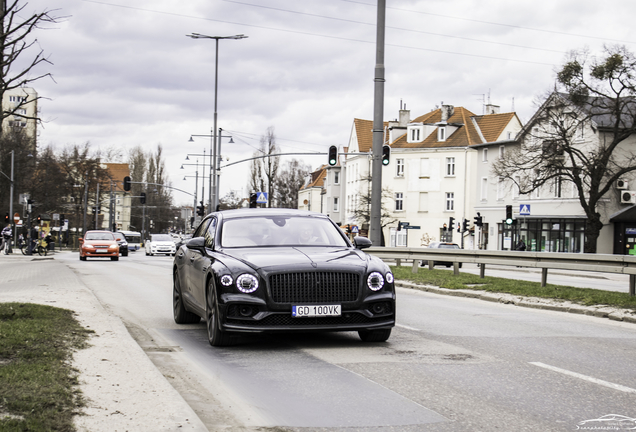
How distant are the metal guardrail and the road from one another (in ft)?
13.3

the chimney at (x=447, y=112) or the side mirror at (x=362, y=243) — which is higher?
the chimney at (x=447, y=112)

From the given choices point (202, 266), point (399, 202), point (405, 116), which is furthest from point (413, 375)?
point (405, 116)

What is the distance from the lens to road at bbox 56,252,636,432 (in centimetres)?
555

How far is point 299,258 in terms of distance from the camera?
28.9 ft

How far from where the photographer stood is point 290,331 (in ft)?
28.0

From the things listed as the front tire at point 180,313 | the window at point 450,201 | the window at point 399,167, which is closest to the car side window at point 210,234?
the front tire at point 180,313

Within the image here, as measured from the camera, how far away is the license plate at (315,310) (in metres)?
8.46

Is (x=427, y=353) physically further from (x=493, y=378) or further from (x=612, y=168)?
(x=612, y=168)

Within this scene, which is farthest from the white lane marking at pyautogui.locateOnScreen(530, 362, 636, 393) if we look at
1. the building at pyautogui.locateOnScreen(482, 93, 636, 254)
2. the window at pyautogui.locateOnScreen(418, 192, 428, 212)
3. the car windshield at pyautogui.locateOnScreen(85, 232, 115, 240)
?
the window at pyautogui.locateOnScreen(418, 192, 428, 212)

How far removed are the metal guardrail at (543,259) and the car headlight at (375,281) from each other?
8.18m

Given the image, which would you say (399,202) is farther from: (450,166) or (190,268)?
(190,268)

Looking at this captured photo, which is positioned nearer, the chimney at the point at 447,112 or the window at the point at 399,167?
the chimney at the point at 447,112

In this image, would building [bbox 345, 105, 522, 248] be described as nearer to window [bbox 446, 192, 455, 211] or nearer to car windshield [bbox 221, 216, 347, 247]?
window [bbox 446, 192, 455, 211]

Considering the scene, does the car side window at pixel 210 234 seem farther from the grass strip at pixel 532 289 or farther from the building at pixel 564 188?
the building at pixel 564 188
